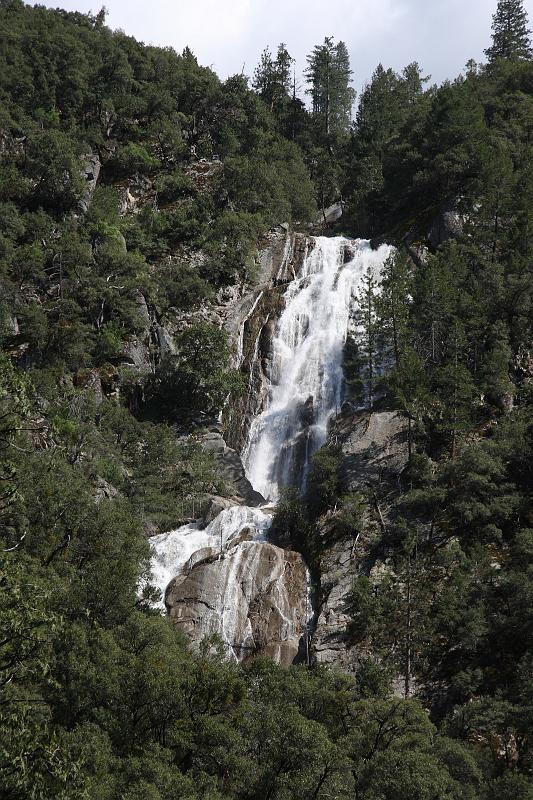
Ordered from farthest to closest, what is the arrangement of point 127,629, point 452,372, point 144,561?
point 452,372
point 144,561
point 127,629

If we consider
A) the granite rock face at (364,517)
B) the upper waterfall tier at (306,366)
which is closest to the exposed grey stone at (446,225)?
the upper waterfall tier at (306,366)

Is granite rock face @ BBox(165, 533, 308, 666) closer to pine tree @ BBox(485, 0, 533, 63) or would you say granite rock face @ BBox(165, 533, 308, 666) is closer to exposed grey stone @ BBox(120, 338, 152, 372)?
exposed grey stone @ BBox(120, 338, 152, 372)

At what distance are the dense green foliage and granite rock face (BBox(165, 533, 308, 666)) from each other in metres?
2.24

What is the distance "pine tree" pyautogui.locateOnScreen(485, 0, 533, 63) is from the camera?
8575 cm

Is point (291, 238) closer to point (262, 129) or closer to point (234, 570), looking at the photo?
point (262, 129)

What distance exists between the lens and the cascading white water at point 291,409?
1422 inches

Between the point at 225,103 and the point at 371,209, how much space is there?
24.7 m

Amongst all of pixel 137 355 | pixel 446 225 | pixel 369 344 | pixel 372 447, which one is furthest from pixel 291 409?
pixel 446 225

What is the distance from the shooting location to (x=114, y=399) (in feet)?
162

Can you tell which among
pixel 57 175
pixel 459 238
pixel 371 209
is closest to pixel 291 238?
pixel 371 209

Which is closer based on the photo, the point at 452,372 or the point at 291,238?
the point at 452,372

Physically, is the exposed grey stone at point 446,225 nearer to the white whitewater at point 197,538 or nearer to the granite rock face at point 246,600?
the white whitewater at point 197,538

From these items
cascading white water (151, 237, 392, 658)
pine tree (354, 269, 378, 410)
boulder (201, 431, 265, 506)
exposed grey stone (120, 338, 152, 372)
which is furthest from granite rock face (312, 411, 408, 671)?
exposed grey stone (120, 338, 152, 372)

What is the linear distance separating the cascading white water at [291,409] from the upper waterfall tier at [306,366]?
7 centimetres
